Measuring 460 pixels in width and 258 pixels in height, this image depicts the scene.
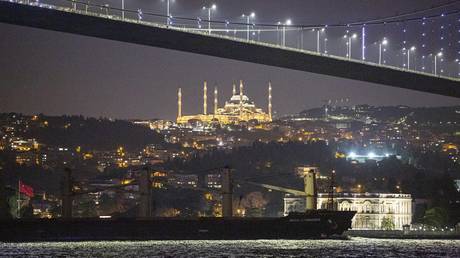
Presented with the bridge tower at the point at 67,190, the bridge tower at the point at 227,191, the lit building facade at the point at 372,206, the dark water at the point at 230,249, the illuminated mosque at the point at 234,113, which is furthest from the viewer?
the illuminated mosque at the point at 234,113

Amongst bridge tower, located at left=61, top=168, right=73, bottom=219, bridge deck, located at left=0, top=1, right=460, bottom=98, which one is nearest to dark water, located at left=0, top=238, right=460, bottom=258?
bridge tower, located at left=61, top=168, right=73, bottom=219

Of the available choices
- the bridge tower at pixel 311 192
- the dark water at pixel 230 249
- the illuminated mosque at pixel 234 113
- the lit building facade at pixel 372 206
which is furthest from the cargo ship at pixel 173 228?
the illuminated mosque at pixel 234 113

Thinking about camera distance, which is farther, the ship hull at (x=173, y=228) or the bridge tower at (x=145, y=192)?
the bridge tower at (x=145, y=192)

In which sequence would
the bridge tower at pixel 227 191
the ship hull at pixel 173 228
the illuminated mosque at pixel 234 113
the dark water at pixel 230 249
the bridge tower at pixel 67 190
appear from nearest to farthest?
the dark water at pixel 230 249, the ship hull at pixel 173 228, the bridge tower at pixel 67 190, the bridge tower at pixel 227 191, the illuminated mosque at pixel 234 113

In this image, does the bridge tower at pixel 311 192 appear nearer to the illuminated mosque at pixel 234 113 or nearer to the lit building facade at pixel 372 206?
the lit building facade at pixel 372 206

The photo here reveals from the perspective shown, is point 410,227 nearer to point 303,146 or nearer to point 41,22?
point 41,22

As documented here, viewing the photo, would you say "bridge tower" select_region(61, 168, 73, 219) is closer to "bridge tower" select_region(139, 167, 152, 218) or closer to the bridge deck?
"bridge tower" select_region(139, 167, 152, 218)

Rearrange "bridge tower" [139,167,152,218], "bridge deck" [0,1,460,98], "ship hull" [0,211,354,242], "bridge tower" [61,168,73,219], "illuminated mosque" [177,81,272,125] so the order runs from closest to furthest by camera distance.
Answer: "ship hull" [0,211,354,242] → "bridge deck" [0,1,460,98] → "bridge tower" [61,168,73,219] → "bridge tower" [139,167,152,218] → "illuminated mosque" [177,81,272,125]

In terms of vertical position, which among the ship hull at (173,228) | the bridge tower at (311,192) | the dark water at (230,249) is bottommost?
the dark water at (230,249)
